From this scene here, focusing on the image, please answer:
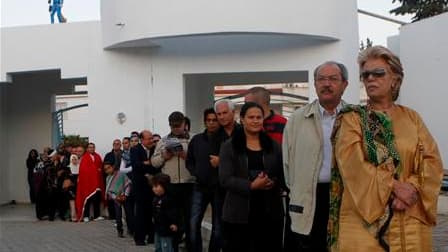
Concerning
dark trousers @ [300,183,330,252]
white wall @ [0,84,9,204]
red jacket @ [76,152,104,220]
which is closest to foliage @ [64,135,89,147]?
red jacket @ [76,152,104,220]

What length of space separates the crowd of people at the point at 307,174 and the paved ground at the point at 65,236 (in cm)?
60

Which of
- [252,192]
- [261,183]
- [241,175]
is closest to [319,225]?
[261,183]

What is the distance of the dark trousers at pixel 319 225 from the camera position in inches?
175

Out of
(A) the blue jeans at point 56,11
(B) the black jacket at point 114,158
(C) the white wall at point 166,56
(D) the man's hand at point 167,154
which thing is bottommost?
(B) the black jacket at point 114,158

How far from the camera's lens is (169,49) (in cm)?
1270

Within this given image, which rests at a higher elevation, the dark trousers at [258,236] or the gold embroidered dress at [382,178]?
the gold embroidered dress at [382,178]

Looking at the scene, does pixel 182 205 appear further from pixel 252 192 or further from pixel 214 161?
pixel 252 192

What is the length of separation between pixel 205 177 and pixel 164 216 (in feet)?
3.07

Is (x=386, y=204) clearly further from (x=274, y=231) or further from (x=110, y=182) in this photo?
(x=110, y=182)

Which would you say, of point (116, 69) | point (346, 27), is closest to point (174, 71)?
point (116, 69)

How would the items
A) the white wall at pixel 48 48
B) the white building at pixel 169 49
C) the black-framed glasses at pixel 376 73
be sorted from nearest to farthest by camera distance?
the black-framed glasses at pixel 376 73, the white building at pixel 169 49, the white wall at pixel 48 48

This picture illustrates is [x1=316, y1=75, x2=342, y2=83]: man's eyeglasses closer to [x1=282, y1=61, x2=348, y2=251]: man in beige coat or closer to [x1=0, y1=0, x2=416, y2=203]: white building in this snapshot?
[x1=282, y1=61, x2=348, y2=251]: man in beige coat

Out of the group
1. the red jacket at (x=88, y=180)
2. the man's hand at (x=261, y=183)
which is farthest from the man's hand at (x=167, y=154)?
the red jacket at (x=88, y=180)

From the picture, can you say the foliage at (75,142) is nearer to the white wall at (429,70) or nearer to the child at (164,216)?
the child at (164,216)
